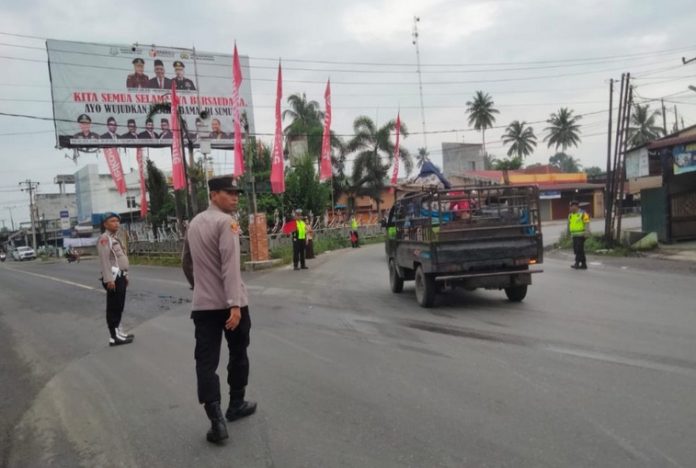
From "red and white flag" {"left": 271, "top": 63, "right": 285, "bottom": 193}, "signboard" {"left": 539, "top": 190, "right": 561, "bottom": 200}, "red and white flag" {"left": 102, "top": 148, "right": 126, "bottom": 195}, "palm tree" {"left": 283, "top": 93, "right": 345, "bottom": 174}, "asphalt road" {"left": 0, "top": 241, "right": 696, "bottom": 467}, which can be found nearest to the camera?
"asphalt road" {"left": 0, "top": 241, "right": 696, "bottom": 467}

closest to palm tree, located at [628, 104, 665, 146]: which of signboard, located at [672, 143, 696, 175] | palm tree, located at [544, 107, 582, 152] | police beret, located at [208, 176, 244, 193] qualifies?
palm tree, located at [544, 107, 582, 152]

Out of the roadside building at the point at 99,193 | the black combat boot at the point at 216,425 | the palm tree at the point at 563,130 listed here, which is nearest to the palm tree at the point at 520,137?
the palm tree at the point at 563,130

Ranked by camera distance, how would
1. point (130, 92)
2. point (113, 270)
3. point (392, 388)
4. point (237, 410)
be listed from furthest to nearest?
point (130, 92) < point (113, 270) < point (392, 388) < point (237, 410)

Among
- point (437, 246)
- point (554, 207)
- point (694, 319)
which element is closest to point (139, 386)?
point (437, 246)

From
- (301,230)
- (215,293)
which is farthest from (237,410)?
(301,230)

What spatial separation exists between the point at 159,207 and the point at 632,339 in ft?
116

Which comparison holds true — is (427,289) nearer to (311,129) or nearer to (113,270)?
(113,270)

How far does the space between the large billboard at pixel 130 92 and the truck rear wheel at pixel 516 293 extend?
18.5 meters

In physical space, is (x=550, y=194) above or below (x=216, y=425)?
above

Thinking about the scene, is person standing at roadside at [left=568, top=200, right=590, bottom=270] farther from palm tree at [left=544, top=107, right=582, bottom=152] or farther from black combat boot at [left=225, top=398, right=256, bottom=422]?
palm tree at [left=544, top=107, right=582, bottom=152]

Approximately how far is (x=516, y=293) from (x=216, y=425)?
6.50 m

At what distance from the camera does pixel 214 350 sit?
13.4 ft

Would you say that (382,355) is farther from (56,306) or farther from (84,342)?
(56,306)

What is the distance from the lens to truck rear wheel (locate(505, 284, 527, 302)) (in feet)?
30.3
